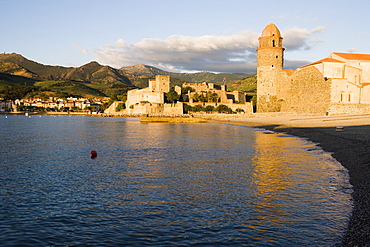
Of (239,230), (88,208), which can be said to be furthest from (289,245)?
(88,208)

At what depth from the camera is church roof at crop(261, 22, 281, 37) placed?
54.1m

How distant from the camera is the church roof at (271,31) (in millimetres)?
54125

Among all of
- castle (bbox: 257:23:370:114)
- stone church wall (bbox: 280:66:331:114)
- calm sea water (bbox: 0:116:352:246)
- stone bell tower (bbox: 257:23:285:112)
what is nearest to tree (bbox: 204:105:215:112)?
castle (bbox: 257:23:370:114)

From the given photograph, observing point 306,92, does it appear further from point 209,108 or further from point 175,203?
point 175,203

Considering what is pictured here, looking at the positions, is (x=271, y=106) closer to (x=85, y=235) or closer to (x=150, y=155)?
(x=150, y=155)

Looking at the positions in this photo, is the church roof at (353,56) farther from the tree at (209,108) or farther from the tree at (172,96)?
the tree at (172,96)

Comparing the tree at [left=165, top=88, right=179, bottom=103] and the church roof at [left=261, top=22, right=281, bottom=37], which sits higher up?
the church roof at [left=261, top=22, right=281, bottom=37]

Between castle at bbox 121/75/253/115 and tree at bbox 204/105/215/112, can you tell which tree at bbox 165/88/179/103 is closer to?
castle at bbox 121/75/253/115

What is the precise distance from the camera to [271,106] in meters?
55.2

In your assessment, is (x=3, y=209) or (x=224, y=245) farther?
(x=3, y=209)

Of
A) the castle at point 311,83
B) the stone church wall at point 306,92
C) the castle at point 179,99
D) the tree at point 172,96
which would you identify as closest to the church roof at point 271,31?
the castle at point 311,83

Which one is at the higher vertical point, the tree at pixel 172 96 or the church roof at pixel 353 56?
the church roof at pixel 353 56

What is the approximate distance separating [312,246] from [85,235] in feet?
13.5

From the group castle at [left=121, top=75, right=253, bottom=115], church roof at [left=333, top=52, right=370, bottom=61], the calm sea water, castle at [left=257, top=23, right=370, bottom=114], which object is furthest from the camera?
castle at [left=121, top=75, right=253, bottom=115]
